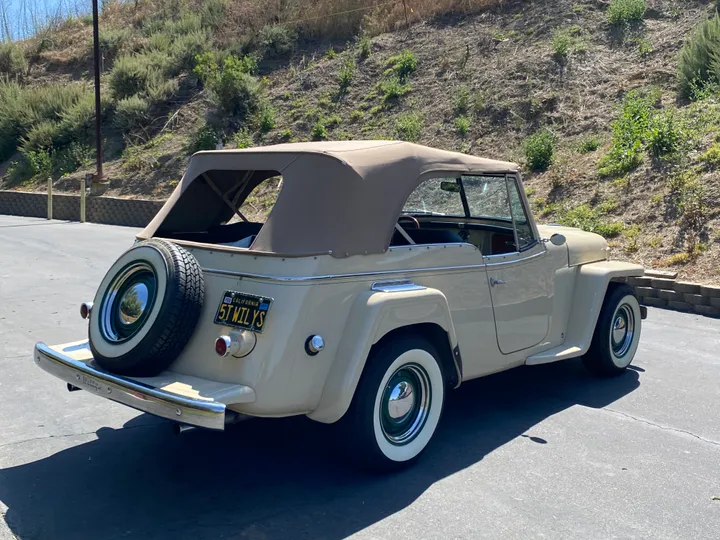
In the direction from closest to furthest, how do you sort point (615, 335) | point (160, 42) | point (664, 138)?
point (615, 335) < point (664, 138) < point (160, 42)

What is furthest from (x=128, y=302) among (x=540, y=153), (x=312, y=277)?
(x=540, y=153)

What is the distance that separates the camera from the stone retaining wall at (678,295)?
889 centimetres

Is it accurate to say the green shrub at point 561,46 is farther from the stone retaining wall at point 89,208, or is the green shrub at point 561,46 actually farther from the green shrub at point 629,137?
the stone retaining wall at point 89,208

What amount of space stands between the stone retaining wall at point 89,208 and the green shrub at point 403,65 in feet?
24.9

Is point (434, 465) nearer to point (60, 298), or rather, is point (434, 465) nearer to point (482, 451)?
point (482, 451)

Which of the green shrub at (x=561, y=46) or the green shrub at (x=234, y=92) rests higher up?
the green shrub at (x=561, y=46)

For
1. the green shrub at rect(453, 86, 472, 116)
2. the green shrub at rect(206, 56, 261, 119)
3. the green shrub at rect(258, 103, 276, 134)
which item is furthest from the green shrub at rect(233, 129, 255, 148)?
the green shrub at rect(453, 86, 472, 116)

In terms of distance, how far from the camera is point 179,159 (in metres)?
22.0

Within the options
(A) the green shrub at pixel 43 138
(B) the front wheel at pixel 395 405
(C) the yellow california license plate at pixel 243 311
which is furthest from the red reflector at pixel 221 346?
(A) the green shrub at pixel 43 138

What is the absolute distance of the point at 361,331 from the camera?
13.0ft

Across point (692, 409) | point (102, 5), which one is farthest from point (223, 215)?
point (102, 5)

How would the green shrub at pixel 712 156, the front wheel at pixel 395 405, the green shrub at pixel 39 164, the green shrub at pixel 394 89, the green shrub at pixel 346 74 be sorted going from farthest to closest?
1. the green shrub at pixel 39 164
2. the green shrub at pixel 346 74
3. the green shrub at pixel 394 89
4. the green shrub at pixel 712 156
5. the front wheel at pixel 395 405

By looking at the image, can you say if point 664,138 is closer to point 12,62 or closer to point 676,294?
point 676,294

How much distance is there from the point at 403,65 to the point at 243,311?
1857 cm
